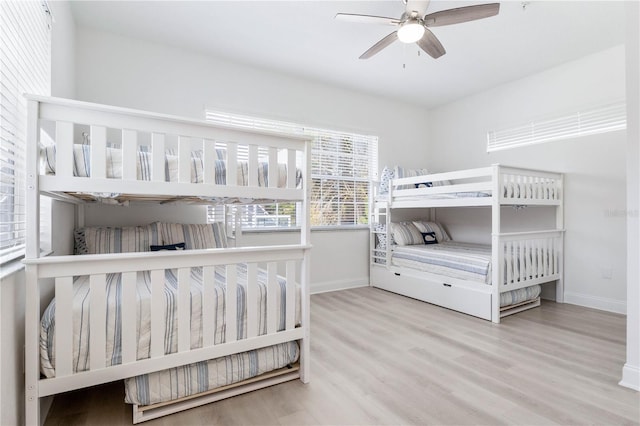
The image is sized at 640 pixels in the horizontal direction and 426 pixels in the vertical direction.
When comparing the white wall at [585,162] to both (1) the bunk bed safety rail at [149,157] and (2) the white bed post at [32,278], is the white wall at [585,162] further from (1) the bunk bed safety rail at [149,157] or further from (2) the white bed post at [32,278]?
(2) the white bed post at [32,278]

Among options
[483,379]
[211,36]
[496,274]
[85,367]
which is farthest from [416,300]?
[211,36]

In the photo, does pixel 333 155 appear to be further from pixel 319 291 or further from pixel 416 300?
pixel 416 300

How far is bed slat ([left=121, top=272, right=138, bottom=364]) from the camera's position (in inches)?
52.9

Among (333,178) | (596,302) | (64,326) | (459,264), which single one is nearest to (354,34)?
(333,178)

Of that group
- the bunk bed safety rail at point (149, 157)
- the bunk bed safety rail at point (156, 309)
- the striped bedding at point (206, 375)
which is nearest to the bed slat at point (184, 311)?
the bunk bed safety rail at point (156, 309)

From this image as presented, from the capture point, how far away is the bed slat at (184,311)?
57.1 inches

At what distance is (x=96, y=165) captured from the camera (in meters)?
1.30

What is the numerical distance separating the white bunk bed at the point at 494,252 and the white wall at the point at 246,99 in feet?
2.28

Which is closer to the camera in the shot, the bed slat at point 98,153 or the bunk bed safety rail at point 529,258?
the bed slat at point 98,153

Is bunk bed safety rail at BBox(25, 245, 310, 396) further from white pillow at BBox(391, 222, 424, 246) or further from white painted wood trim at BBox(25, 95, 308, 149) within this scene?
white pillow at BBox(391, 222, 424, 246)

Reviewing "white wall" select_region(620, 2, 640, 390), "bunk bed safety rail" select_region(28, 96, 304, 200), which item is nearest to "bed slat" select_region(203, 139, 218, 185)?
"bunk bed safety rail" select_region(28, 96, 304, 200)

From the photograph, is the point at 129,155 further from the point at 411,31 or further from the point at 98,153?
the point at 411,31

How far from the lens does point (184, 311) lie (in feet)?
4.81

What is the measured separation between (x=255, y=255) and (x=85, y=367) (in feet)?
2.67
